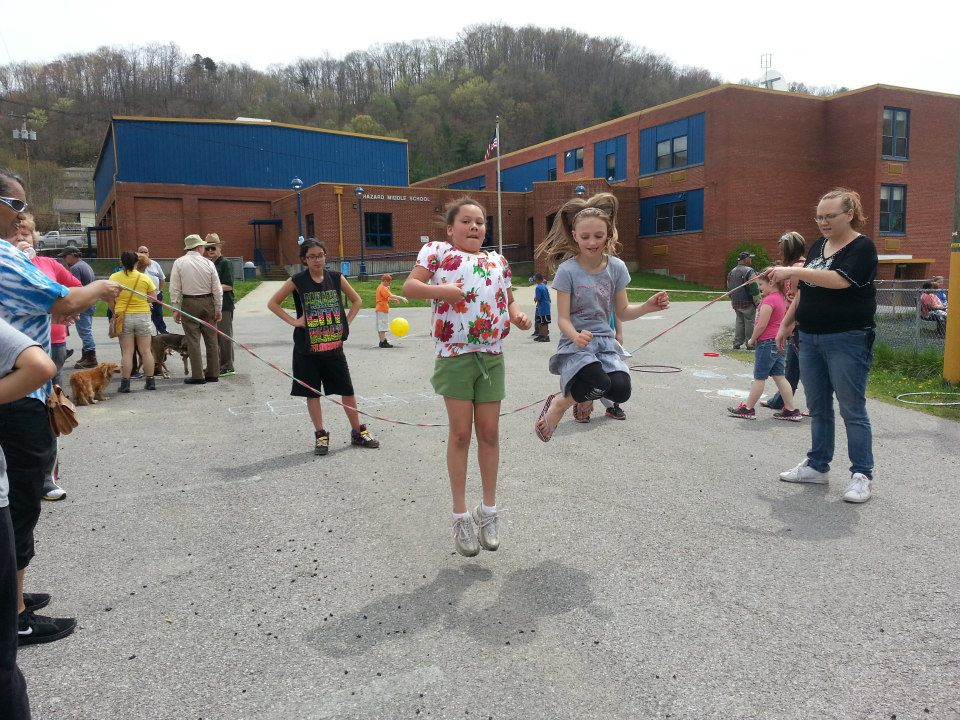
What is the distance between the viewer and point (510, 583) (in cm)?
363

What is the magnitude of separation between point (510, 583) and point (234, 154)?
50.4 meters

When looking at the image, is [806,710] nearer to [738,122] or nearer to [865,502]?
[865,502]

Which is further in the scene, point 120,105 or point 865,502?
point 120,105

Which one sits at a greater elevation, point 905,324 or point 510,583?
point 905,324

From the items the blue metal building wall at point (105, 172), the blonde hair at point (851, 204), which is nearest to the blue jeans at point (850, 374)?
the blonde hair at point (851, 204)

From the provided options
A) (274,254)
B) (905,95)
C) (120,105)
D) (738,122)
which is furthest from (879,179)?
(120,105)

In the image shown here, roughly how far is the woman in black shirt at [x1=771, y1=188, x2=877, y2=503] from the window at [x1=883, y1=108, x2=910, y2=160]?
39288mm

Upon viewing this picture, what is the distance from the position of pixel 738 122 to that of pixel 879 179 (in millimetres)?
8623

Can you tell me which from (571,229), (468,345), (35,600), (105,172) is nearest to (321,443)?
(468,345)

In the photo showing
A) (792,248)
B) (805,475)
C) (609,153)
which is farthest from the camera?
(609,153)

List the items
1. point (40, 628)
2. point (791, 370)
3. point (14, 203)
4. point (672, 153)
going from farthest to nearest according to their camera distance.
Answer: point (672, 153) < point (791, 370) < point (40, 628) < point (14, 203)

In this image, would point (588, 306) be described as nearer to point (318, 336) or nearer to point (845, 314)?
point (845, 314)

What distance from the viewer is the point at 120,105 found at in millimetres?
90375

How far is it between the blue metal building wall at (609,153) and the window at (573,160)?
2079 millimetres
